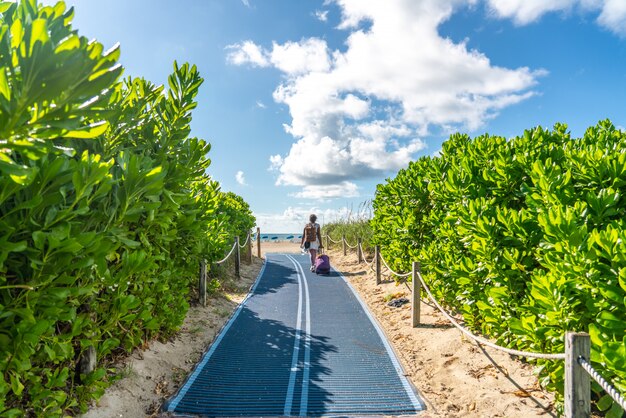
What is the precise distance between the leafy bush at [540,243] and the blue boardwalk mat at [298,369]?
1.68 m

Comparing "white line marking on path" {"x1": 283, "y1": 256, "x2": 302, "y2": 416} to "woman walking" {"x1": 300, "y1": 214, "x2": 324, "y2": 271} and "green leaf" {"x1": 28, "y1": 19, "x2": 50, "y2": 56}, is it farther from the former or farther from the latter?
"woman walking" {"x1": 300, "y1": 214, "x2": 324, "y2": 271}

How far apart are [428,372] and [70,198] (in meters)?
5.28

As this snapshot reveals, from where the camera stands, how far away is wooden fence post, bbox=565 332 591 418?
3.03 m

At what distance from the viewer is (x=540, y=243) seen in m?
4.08

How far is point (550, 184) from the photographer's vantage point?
433 centimetres

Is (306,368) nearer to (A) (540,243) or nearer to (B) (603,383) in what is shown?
(A) (540,243)

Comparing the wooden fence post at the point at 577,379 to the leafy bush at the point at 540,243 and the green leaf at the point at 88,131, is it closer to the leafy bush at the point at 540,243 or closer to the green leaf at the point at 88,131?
the leafy bush at the point at 540,243

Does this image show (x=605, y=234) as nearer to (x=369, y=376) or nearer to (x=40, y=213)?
(x=369, y=376)

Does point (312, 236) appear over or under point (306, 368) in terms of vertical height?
over

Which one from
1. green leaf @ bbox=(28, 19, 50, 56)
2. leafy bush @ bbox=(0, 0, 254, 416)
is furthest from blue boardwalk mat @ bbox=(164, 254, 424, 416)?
green leaf @ bbox=(28, 19, 50, 56)

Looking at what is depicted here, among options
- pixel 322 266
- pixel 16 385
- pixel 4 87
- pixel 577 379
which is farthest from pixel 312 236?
pixel 4 87

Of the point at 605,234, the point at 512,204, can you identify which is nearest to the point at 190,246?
the point at 512,204

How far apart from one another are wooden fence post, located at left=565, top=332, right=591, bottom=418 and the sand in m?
1.25

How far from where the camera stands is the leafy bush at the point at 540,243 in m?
3.31
